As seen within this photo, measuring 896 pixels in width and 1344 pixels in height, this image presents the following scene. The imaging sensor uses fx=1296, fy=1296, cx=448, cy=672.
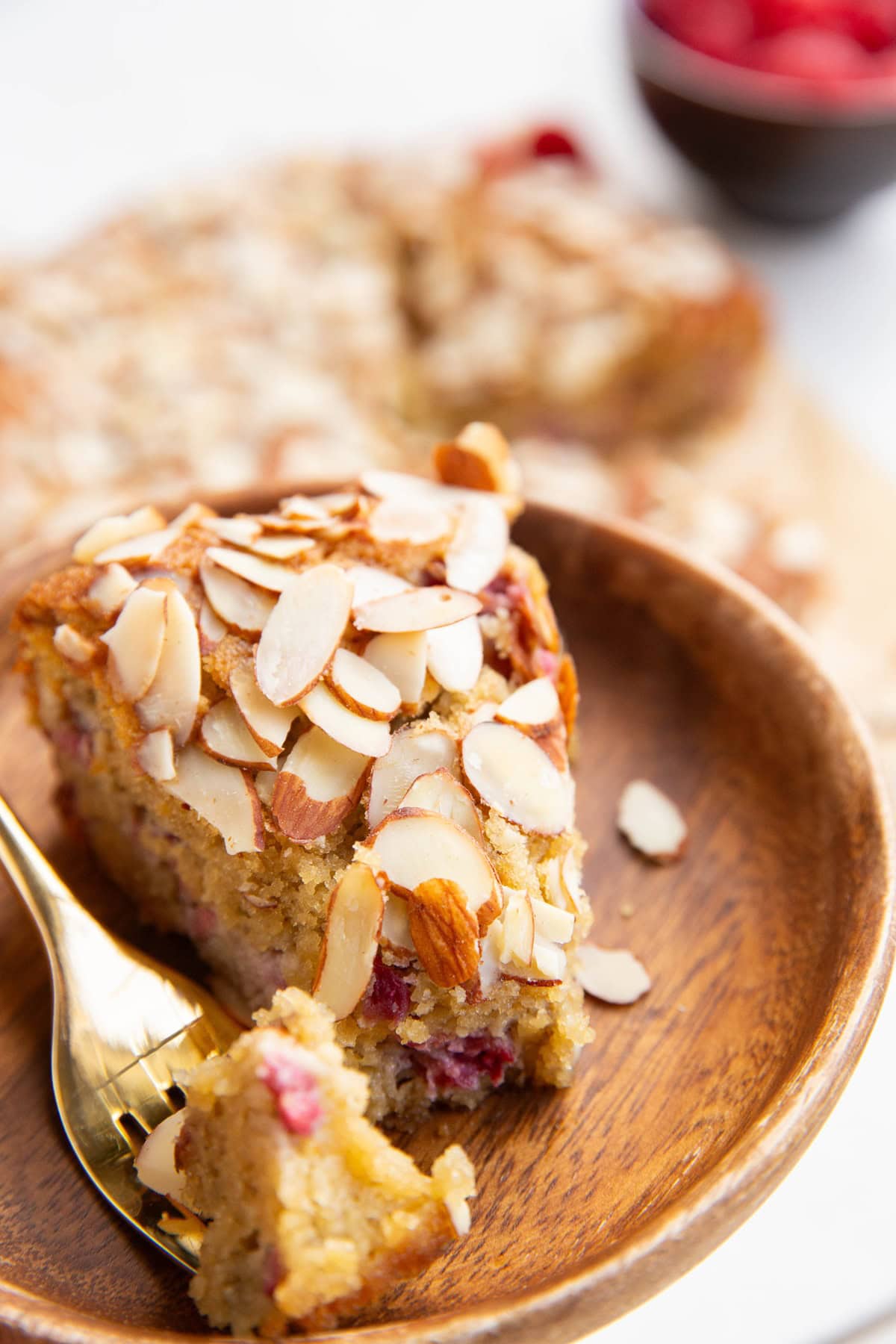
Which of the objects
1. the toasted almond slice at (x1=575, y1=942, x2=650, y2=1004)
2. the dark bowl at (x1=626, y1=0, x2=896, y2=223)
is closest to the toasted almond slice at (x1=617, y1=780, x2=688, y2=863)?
the toasted almond slice at (x1=575, y1=942, x2=650, y2=1004)

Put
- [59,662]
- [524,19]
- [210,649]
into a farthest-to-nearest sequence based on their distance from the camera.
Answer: [524,19] < [59,662] < [210,649]

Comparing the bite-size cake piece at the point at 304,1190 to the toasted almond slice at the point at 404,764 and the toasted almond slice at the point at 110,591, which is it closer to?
the toasted almond slice at the point at 404,764

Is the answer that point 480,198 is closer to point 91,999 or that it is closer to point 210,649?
point 210,649

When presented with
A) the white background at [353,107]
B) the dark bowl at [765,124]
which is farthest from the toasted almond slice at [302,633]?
the dark bowl at [765,124]

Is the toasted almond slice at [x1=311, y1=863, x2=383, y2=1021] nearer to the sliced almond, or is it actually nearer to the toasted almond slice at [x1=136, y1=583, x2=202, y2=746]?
the sliced almond

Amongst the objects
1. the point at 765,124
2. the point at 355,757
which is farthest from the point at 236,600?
the point at 765,124

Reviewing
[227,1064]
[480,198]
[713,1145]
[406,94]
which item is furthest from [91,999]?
[406,94]
